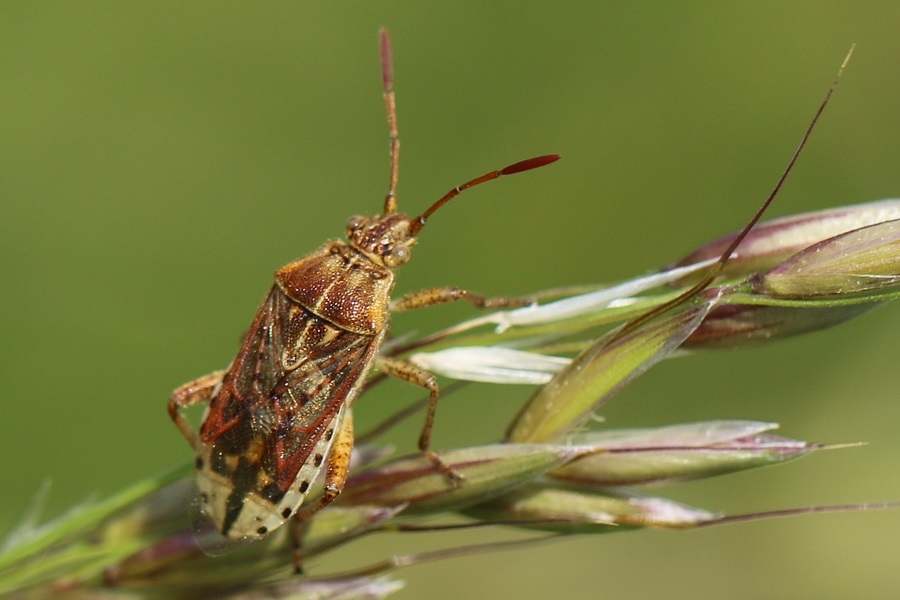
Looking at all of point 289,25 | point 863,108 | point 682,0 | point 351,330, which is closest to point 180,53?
point 289,25

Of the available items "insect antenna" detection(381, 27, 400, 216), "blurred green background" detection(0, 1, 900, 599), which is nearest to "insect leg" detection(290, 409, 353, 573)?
"insect antenna" detection(381, 27, 400, 216)

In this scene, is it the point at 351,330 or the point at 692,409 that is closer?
the point at 351,330

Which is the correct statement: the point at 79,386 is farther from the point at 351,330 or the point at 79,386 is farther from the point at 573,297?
the point at 573,297

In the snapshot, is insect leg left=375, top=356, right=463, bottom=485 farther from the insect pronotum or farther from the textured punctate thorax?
the textured punctate thorax

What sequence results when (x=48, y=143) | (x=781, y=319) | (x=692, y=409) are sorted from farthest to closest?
(x=692, y=409) → (x=48, y=143) → (x=781, y=319)

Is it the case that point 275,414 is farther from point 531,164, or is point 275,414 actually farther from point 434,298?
point 531,164

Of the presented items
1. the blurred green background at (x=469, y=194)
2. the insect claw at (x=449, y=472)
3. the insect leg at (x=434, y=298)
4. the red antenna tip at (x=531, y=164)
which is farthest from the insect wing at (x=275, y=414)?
the blurred green background at (x=469, y=194)

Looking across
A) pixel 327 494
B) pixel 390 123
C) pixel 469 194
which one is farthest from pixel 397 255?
→ pixel 469 194

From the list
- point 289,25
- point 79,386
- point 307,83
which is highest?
point 289,25

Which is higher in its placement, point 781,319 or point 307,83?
point 307,83
